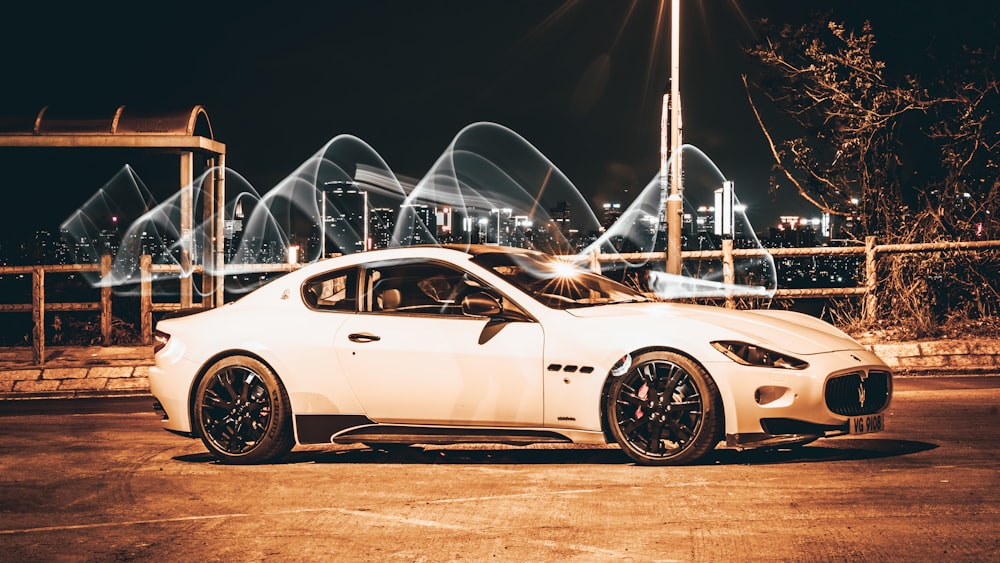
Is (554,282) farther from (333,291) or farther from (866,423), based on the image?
(866,423)

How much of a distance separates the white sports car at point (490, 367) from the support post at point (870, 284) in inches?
333

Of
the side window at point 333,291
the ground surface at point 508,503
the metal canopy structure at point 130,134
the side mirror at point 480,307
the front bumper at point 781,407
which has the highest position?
the metal canopy structure at point 130,134

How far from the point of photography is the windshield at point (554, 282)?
766cm

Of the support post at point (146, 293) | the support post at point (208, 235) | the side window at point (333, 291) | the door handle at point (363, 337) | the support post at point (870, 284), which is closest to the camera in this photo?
the door handle at point (363, 337)

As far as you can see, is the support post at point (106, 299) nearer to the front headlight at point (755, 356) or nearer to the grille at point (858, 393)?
the front headlight at point (755, 356)

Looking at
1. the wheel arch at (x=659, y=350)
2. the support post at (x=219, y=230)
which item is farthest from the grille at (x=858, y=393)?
the support post at (x=219, y=230)

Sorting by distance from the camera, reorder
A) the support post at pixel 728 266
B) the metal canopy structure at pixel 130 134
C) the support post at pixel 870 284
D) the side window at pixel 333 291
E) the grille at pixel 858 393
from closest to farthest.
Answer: the grille at pixel 858 393, the side window at pixel 333 291, the support post at pixel 870 284, the support post at pixel 728 266, the metal canopy structure at pixel 130 134

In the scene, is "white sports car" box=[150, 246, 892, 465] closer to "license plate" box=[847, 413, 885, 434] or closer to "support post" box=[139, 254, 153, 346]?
"license plate" box=[847, 413, 885, 434]

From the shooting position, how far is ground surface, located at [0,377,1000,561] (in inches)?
210

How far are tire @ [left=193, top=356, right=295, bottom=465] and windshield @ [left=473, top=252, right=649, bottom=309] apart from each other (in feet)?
5.64

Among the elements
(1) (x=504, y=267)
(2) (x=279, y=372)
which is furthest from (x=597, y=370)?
(2) (x=279, y=372)

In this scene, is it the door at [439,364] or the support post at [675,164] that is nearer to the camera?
the door at [439,364]

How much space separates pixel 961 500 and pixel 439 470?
3.27 m

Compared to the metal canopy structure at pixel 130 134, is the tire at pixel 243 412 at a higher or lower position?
lower
